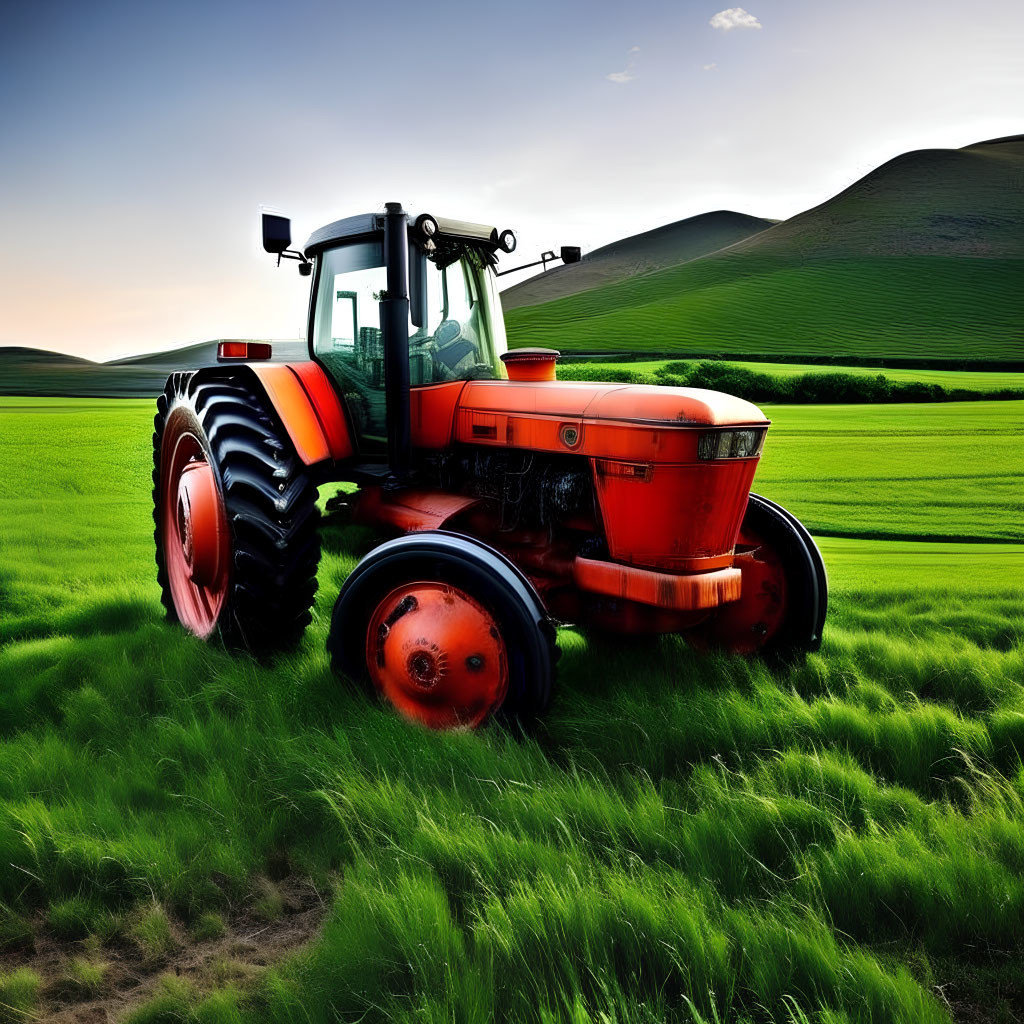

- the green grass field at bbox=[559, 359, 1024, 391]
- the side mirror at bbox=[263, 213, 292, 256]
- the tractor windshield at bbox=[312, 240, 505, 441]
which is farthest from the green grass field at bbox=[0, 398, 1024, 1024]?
the green grass field at bbox=[559, 359, 1024, 391]

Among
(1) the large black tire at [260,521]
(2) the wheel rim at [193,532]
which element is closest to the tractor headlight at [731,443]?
(1) the large black tire at [260,521]

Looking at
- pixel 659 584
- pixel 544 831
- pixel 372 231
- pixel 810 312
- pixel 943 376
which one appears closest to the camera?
pixel 544 831

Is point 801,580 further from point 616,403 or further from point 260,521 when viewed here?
point 260,521

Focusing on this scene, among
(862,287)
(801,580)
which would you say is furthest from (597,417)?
→ (862,287)

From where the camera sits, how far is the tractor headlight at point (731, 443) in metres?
3.22

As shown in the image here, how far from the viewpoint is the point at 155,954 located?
2.06m

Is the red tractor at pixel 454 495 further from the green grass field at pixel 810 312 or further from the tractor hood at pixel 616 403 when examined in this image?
the green grass field at pixel 810 312

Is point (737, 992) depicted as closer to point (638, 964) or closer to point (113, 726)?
point (638, 964)

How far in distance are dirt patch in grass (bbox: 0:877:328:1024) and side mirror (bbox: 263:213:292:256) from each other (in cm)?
306

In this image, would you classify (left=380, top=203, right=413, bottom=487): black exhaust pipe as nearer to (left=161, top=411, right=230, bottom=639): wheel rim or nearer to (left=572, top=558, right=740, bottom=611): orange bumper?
(left=161, top=411, right=230, bottom=639): wheel rim

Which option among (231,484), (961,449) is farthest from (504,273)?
(961,449)

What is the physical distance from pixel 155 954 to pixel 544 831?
1.09 m

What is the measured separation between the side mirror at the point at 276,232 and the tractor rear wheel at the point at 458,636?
183cm

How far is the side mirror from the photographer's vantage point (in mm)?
4027
